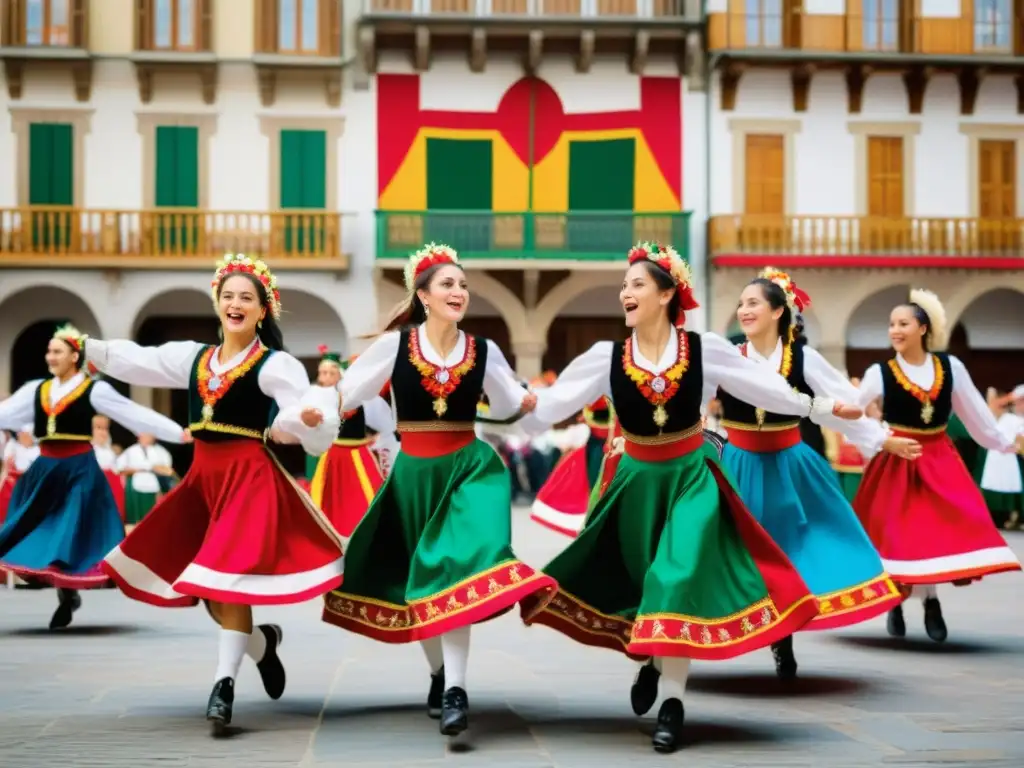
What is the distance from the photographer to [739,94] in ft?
94.0

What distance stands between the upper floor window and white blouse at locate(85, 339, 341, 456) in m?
24.4

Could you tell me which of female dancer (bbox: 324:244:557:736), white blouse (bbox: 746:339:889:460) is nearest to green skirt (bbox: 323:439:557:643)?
female dancer (bbox: 324:244:557:736)

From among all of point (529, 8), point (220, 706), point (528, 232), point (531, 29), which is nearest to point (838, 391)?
point (220, 706)

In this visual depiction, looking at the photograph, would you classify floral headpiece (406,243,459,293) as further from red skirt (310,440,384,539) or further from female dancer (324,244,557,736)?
red skirt (310,440,384,539)

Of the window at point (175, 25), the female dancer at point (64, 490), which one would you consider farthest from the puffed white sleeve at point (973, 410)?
the window at point (175, 25)

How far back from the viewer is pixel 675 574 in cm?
646

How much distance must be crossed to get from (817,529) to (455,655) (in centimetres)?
248

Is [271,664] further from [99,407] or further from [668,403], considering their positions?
[99,407]

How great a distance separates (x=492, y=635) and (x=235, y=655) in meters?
3.59

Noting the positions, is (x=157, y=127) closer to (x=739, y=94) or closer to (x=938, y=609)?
(x=739, y=94)

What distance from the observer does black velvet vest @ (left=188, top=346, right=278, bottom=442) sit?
6.96 m

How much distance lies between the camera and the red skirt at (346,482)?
12.3m

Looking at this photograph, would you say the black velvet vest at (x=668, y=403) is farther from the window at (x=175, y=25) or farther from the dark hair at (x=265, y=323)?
the window at (x=175, y=25)

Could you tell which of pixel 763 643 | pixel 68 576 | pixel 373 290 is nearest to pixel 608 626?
pixel 763 643
